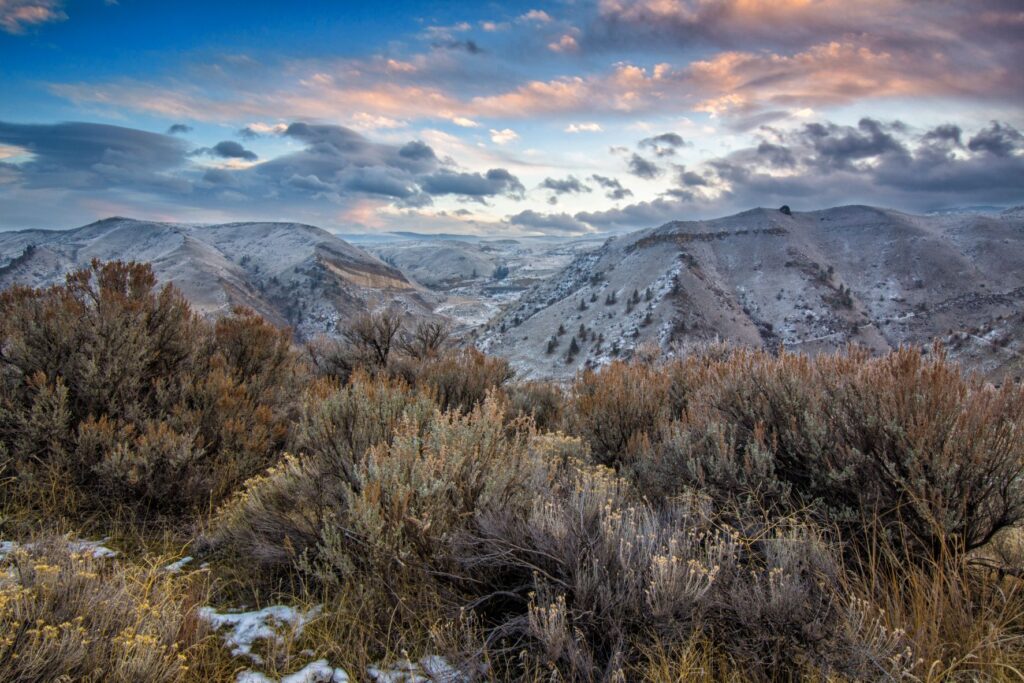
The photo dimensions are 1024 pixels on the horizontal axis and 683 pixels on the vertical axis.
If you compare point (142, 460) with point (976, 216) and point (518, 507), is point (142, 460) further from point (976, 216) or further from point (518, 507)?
point (976, 216)

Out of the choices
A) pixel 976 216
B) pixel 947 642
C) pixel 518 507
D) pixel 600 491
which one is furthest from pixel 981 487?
pixel 976 216

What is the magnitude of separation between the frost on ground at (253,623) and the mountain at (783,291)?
82.5 ft

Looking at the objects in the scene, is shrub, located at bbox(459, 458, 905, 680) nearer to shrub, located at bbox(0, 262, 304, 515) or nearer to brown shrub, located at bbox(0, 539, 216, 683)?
brown shrub, located at bbox(0, 539, 216, 683)

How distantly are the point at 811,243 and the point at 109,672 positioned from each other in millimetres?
58476

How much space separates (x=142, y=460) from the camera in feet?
15.3

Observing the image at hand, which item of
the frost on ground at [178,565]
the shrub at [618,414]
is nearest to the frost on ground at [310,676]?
the frost on ground at [178,565]

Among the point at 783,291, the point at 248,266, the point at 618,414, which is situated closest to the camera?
the point at 618,414

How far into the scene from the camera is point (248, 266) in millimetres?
86688

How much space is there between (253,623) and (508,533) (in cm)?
166

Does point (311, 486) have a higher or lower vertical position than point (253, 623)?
higher

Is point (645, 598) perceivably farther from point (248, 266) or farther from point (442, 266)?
point (442, 266)

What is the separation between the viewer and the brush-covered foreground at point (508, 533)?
2426 mm

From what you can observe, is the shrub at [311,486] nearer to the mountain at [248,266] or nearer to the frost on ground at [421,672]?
the frost on ground at [421,672]

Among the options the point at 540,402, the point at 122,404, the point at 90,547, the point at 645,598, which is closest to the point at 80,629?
the point at 90,547
